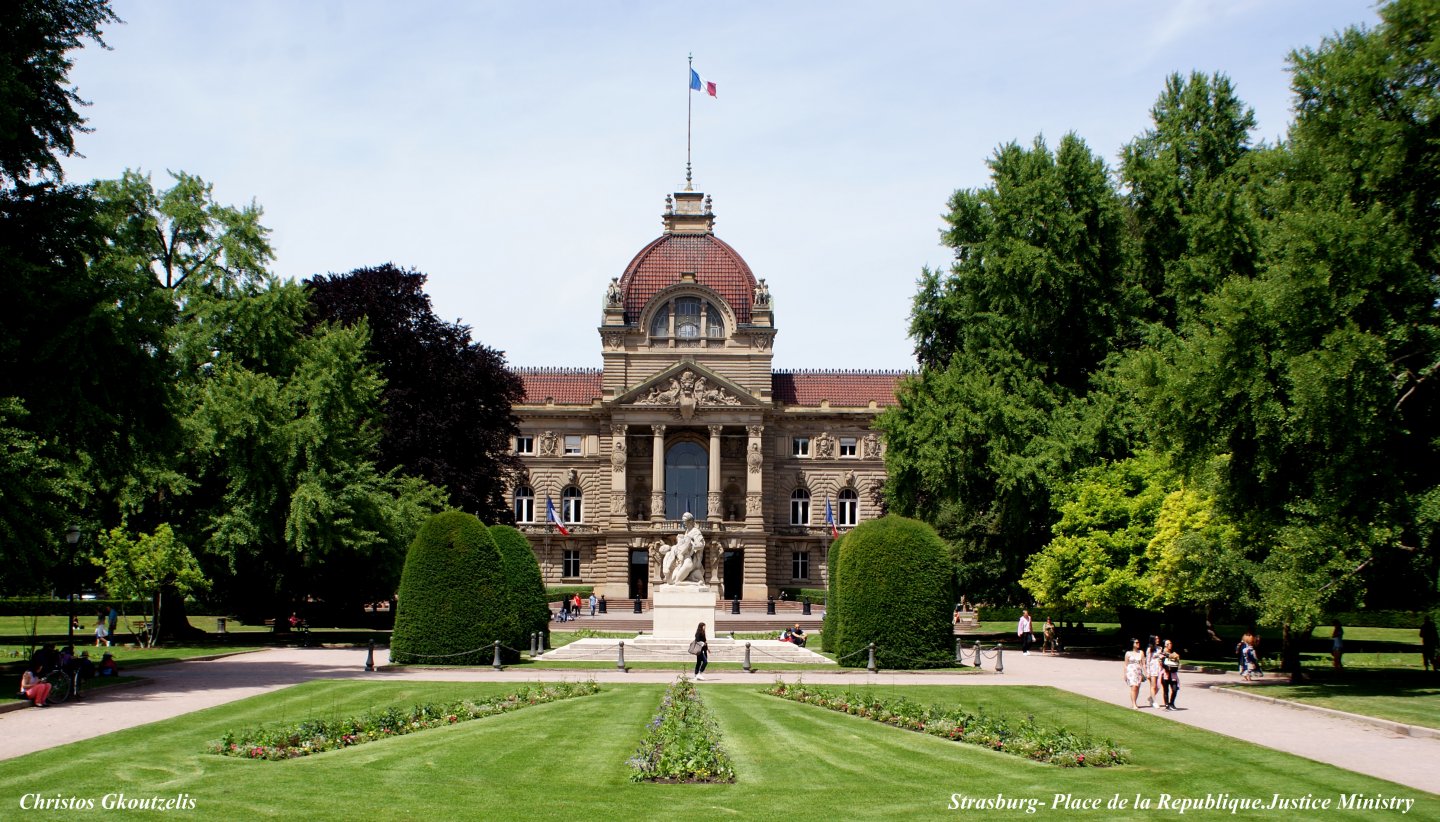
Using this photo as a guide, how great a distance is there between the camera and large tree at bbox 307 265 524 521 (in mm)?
49750

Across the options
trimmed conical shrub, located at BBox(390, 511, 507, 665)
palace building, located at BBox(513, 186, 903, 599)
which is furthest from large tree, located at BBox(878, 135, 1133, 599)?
palace building, located at BBox(513, 186, 903, 599)

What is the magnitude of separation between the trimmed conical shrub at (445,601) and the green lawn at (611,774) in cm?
977

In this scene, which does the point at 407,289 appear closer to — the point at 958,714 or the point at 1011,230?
the point at 1011,230

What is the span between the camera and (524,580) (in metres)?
36.9

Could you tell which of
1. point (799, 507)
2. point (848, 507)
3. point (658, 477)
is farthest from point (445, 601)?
point (848, 507)

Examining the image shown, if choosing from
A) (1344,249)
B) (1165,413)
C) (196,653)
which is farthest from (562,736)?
(196,653)

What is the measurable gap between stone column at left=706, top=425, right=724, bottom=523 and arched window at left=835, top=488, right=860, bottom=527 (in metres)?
10.4

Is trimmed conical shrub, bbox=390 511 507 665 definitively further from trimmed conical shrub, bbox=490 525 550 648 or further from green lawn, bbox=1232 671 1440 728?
green lawn, bbox=1232 671 1440 728

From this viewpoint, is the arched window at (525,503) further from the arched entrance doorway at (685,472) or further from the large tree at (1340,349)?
the large tree at (1340,349)

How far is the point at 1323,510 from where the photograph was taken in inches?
1025

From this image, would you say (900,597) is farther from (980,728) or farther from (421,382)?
(421,382)

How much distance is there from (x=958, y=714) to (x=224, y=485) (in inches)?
1170

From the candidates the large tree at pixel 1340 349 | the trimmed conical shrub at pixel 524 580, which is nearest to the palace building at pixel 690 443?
the trimmed conical shrub at pixel 524 580

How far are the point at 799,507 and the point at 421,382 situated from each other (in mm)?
41047
